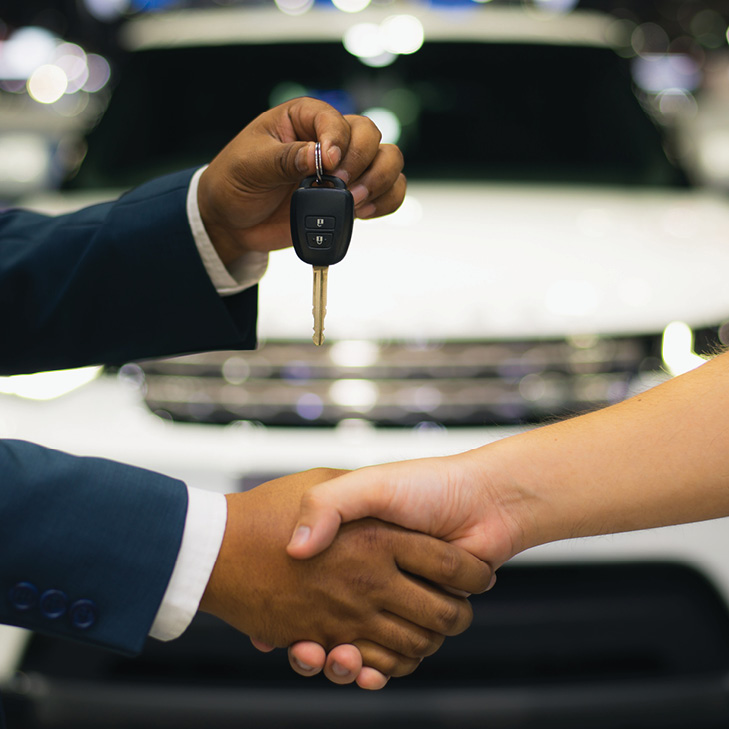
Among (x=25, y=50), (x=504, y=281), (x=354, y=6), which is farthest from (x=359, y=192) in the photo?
(x=25, y=50)

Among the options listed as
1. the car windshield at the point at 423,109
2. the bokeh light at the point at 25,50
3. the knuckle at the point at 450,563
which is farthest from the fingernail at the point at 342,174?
the bokeh light at the point at 25,50

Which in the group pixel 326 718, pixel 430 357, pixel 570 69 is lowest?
pixel 326 718

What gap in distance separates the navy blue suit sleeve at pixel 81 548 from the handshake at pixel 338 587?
0.09 meters

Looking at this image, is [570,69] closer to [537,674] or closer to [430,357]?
[430,357]

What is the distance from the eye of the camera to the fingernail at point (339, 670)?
109 centimetres

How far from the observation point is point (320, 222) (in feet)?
3.26

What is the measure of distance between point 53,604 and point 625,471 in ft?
2.40

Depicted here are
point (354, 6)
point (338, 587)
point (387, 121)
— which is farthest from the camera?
point (354, 6)

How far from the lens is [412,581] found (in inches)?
43.4

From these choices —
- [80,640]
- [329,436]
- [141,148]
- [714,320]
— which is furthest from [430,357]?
[141,148]

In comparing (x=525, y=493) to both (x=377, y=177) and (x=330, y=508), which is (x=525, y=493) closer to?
(x=330, y=508)

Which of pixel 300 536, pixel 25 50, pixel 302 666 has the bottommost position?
pixel 302 666

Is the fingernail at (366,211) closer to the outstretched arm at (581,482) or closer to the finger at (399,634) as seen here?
the outstretched arm at (581,482)

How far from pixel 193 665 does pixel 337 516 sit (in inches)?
29.1
